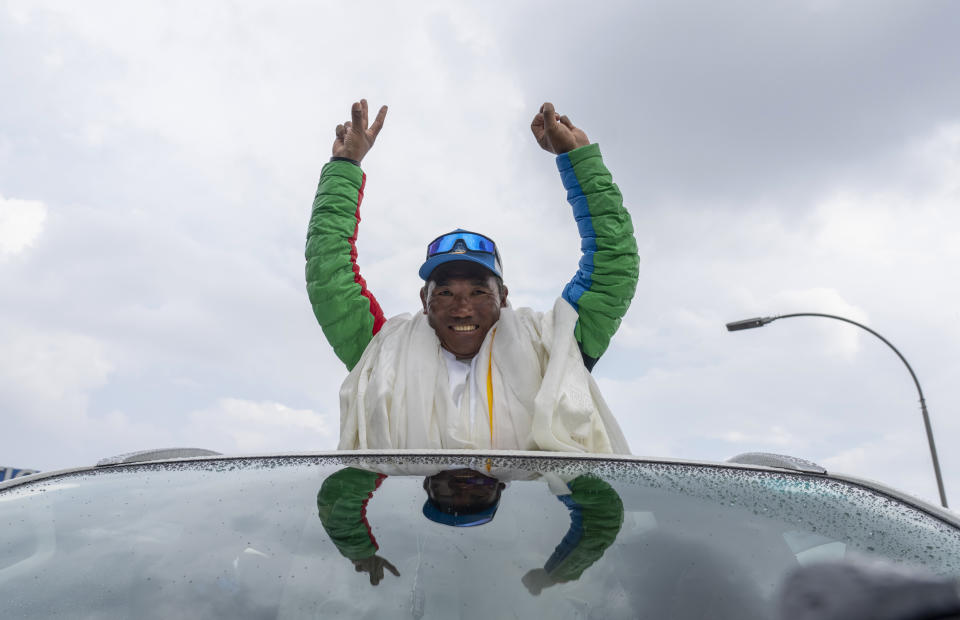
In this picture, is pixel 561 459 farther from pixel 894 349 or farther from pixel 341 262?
pixel 894 349

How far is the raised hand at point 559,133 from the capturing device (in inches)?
148

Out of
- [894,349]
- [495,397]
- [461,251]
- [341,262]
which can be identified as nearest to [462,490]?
[495,397]

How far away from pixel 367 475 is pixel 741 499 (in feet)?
2.69

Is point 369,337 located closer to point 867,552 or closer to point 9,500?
point 9,500

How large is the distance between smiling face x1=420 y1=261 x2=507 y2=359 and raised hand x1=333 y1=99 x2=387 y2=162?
3.13ft

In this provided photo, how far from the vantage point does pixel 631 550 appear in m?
1.29

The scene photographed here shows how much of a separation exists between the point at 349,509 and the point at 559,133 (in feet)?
9.01

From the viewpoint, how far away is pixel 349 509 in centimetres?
146

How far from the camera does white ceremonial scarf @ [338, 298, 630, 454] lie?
3.07 m

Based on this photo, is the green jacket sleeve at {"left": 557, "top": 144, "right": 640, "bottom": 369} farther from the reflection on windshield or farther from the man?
the reflection on windshield

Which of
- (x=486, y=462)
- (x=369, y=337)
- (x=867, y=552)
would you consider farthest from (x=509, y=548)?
(x=369, y=337)

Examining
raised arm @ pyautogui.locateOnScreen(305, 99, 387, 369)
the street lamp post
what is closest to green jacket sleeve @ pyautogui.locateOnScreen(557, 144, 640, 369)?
raised arm @ pyautogui.locateOnScreen(305, 99, 387, 369)

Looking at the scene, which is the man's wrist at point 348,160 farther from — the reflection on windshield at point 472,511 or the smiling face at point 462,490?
the smiling face at point 462,490

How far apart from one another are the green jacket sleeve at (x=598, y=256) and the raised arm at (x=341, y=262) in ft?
3.69
